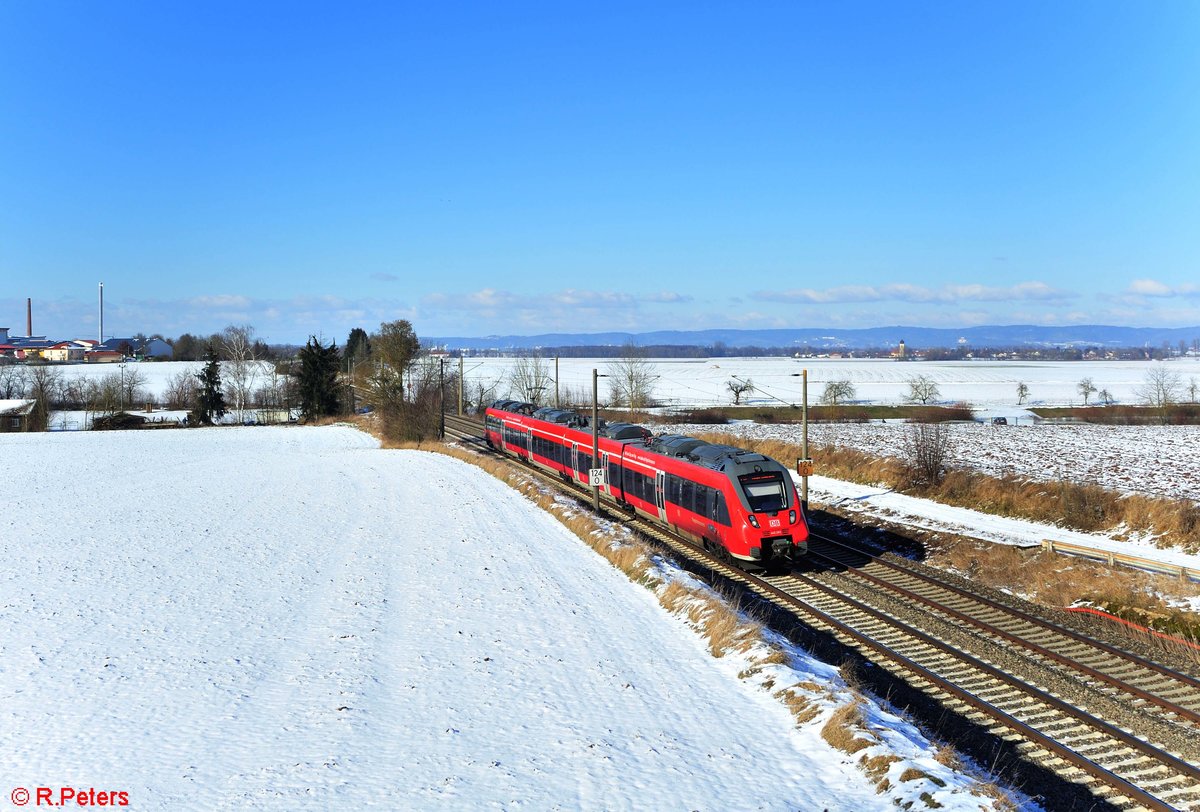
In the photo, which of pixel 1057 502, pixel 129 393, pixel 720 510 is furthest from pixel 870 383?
pixel 720 510

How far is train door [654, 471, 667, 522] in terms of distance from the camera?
86.7ft

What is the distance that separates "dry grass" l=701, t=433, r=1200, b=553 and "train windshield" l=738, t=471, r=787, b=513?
35.9ft

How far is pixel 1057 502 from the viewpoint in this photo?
2692 centimetres

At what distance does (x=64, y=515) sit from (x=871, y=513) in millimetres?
32754

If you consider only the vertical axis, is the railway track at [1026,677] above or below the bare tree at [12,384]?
below

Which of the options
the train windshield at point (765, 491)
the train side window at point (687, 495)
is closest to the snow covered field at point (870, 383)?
the train side window at point (687, 495)

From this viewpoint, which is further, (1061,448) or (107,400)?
(107,400)

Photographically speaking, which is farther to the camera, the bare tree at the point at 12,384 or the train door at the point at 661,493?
the bare tree at the point at 12,384

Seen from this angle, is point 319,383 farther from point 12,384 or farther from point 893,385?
point 893,385

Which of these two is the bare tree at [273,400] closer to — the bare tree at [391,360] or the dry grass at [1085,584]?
the bare tree at [391,360]

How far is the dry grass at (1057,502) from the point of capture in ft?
75.5

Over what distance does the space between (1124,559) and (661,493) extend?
42.7 ft

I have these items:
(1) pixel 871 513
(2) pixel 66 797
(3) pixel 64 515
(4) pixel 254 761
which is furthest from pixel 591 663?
(3) pixel 64 515

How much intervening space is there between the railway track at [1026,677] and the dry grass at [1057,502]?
745 cm
